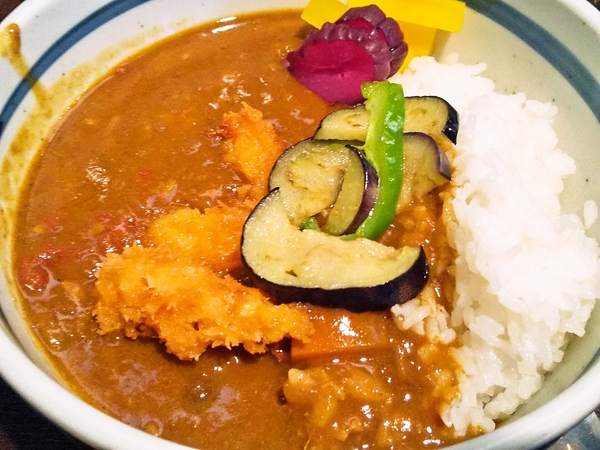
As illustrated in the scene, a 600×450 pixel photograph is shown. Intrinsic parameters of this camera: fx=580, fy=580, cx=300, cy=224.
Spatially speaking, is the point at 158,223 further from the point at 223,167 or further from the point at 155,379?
the point at 155,379

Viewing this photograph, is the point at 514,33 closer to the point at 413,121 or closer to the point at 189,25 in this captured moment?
the point at 413,121

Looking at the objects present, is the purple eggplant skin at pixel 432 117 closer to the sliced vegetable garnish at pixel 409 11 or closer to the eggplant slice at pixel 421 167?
the eggplant slice at pixel 421 167

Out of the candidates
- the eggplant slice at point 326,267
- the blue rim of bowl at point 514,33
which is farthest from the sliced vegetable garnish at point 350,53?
the eggplant slice at point 326,267

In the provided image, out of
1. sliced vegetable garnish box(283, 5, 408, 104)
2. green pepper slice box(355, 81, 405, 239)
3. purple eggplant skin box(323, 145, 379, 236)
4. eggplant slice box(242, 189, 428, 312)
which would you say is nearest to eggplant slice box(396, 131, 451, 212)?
green pepper slice box(355, 81, 405, 239)

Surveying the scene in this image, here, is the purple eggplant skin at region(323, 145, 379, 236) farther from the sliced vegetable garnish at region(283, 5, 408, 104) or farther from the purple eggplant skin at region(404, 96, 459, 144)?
the sliced vegetable garnish at region(283, 5, 408, 104)

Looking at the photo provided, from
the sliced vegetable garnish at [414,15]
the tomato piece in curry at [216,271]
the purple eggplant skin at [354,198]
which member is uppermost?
the sliced vegetable garnish at [414,15]

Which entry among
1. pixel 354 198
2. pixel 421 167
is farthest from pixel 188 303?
pixel 421 167
